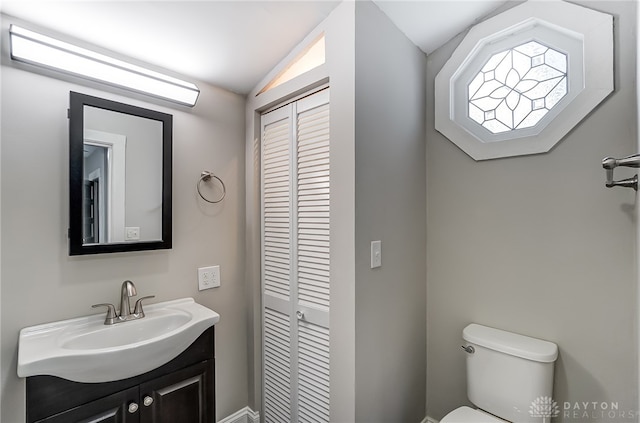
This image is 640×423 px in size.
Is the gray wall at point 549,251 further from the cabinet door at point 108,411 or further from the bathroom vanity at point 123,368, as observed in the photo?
the cabinet door at point 108,411

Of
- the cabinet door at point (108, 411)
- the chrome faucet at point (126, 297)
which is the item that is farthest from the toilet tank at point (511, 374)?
the chrome faucet at point (126, 297)

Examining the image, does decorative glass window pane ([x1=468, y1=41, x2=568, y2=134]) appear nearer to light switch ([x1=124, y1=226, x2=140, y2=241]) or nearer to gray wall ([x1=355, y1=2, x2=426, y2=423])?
gray wall ([x1=355, y1=2, x2=426, y2=423])

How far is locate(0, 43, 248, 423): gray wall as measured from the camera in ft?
3.65

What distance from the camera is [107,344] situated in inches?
48.3

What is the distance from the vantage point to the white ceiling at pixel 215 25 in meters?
1.16

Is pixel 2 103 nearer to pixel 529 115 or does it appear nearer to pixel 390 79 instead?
pixel 390 79

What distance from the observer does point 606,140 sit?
1229 mm

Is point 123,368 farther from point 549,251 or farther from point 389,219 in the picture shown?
point 549,251

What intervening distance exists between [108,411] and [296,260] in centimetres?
94

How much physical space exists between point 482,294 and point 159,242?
5.54 ft

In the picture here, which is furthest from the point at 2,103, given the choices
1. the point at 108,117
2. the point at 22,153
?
→ the point at 108,117

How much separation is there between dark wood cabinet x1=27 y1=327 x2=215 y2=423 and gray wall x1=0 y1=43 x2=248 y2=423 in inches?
11.7

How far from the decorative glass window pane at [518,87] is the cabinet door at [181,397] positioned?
73.6 inches

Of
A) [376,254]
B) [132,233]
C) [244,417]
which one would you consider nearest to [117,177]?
[132,233]
